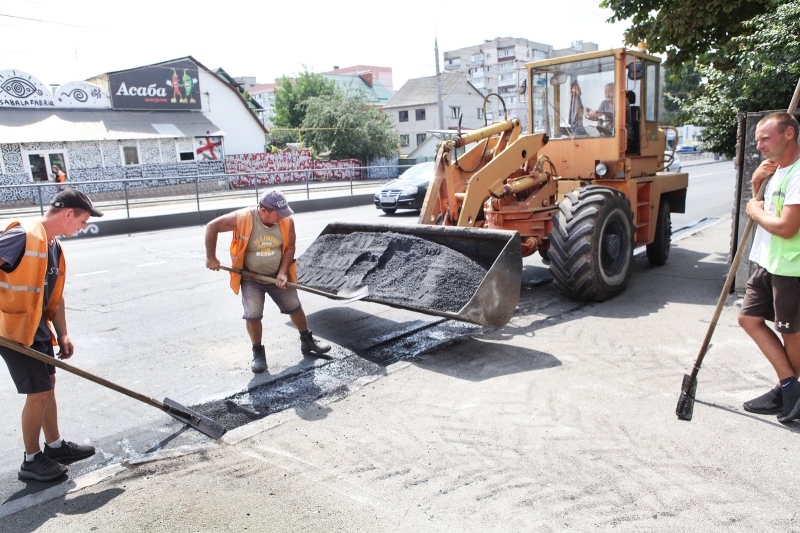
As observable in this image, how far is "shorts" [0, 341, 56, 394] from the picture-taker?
354cm

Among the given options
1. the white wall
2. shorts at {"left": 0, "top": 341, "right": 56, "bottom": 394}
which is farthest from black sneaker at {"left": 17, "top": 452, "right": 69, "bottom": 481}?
the white wall

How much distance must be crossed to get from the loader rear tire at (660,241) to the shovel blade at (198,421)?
717 cm

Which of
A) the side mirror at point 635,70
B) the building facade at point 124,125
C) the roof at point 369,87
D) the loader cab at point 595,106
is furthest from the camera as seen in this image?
the roof at point 369,87

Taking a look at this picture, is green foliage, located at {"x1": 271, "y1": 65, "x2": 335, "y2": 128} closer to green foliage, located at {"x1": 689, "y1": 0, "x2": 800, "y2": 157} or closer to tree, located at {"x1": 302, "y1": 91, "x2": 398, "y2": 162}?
tree, located at {"x1": 302, "y1": 91, "x2": 398, "y2": 162}

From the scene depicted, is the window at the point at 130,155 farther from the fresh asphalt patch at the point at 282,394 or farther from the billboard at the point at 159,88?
the fresh asphalt patch at the point at 282,394

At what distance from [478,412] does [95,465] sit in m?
2.49

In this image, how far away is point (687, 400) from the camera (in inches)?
163

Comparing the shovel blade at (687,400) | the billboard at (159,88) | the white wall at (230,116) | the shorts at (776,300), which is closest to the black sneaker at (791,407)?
the shorts at (776,300)

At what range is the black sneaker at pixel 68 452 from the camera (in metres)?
3.82

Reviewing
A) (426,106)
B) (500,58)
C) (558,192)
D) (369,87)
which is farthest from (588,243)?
(500,58)

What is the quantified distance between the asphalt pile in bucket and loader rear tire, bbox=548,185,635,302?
4.07ft

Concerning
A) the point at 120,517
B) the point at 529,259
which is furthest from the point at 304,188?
the point at 120,517

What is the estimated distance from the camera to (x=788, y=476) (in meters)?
3.40

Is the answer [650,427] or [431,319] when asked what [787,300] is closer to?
[650,427]
